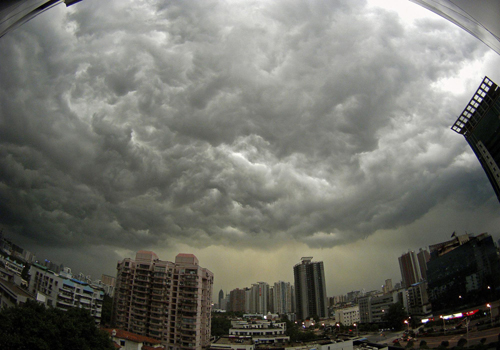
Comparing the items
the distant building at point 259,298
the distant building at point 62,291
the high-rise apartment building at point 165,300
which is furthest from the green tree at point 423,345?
the distant building at point 62,291

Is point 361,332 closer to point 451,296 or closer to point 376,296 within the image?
point 376,296

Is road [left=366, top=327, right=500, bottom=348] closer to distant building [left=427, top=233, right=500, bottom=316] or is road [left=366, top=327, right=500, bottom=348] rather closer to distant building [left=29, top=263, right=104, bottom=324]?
distant building [left=427, top=233, right=500, bottom=316]

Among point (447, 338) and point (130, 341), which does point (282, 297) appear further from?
point (447, 338)

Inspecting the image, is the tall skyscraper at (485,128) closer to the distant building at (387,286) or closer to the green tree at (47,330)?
the distant building at (387,286)

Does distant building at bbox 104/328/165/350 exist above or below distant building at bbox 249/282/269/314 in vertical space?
below

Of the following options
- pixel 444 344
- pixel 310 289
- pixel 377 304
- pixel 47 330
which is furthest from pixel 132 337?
pixel 444 344

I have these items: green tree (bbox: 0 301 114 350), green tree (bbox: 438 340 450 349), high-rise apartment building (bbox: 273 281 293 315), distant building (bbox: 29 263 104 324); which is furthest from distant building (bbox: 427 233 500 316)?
distant building (bbox: 29 263 104 324)
